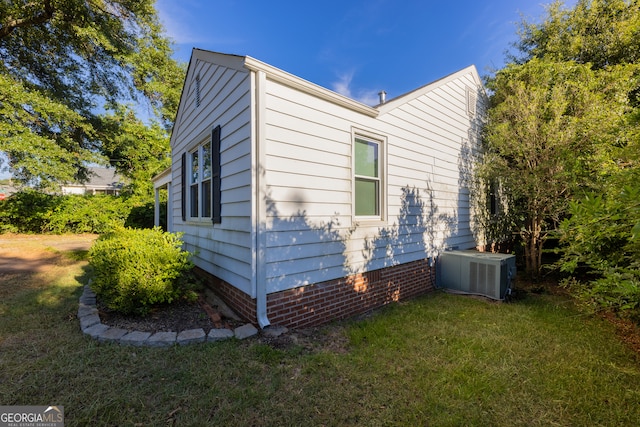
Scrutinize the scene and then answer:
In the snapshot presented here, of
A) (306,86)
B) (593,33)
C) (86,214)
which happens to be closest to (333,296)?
(306,86)

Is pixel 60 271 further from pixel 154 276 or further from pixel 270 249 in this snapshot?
pixel 270 249

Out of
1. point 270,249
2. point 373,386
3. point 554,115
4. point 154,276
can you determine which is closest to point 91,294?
point 154,276

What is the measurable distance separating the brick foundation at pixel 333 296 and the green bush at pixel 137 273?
0.80 m

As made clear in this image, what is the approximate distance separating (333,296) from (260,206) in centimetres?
175

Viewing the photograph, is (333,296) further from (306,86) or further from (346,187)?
(306,86)

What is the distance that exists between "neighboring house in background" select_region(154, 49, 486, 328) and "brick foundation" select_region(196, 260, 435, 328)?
18 mm

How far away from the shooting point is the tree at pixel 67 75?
370 inches

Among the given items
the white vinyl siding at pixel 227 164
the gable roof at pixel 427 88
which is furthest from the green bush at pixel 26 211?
the gable roof at pixel 427 88

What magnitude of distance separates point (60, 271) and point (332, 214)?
21.7 feet

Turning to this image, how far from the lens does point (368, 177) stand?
459 centimetres

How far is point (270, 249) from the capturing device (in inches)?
133

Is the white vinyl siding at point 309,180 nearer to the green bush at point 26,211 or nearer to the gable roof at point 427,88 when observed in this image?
the gable roof at point 427,88

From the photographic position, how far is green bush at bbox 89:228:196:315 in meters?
3.66

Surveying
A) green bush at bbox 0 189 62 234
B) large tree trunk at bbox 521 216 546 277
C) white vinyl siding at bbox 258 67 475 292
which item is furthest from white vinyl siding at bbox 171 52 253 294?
green bush at bbox 0 189 62 234
